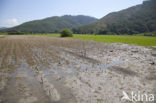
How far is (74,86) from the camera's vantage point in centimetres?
667

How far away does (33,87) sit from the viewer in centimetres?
653

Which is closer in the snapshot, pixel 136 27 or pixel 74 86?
pixel 74 86

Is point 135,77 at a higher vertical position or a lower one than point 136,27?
lower

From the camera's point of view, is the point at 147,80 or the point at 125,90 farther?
the point at 147,80

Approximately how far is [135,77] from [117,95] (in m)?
3.51

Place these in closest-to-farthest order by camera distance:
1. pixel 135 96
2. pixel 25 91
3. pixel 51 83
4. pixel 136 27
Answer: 1. pixel 135 96
2. pixel 25 91
3. pixel 51 83
4. pixel 136 27

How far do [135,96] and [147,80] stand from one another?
293cm

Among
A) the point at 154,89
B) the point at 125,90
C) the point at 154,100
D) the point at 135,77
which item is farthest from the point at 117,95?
the point at 135,77

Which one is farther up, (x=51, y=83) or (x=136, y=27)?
(x=136, y=27)

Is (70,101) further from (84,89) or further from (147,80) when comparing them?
(147,80)

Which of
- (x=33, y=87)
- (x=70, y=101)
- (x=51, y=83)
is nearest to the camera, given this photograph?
(x=70, y=101)

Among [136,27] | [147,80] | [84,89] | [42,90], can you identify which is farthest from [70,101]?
[136,27]

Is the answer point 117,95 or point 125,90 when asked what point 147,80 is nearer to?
point 125,90

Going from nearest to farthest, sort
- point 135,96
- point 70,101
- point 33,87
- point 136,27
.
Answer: point 70,101
point 135,96
point 33,87
point 136,27
